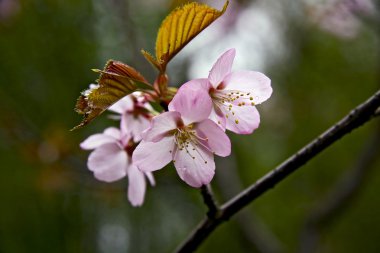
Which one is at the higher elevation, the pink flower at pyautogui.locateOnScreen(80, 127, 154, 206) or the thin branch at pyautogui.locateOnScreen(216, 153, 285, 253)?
the pink flower at pyautogui.locateOnScreen(80, 127, 154, 206)

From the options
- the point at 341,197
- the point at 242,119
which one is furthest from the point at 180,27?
the point at 341,197

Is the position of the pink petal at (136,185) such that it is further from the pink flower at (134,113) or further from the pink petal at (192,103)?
the pink petal at (192,103)

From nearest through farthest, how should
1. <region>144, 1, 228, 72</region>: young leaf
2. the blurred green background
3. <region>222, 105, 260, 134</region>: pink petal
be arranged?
1. <region>144, 1, 228, 72</region>: young leaf
2. <region>222, 105, 260, 134</region>: pink petal
3. the blurred green background

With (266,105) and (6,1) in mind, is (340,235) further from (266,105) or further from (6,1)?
(6,1)

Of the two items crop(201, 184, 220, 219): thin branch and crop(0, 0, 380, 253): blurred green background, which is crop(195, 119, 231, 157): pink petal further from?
crop(0, 0, 380, 253): blurred green background

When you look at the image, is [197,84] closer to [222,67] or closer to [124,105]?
[222,67]

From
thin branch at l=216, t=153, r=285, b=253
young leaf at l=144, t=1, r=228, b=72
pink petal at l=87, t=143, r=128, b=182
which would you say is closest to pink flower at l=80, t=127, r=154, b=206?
pink petal at l=87, t=143, r=128, b=182

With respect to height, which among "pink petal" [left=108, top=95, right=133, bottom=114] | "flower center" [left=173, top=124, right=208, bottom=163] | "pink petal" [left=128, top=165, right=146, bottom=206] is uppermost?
"pink petal" [left=108, top=95, right=133, bottom=114]
